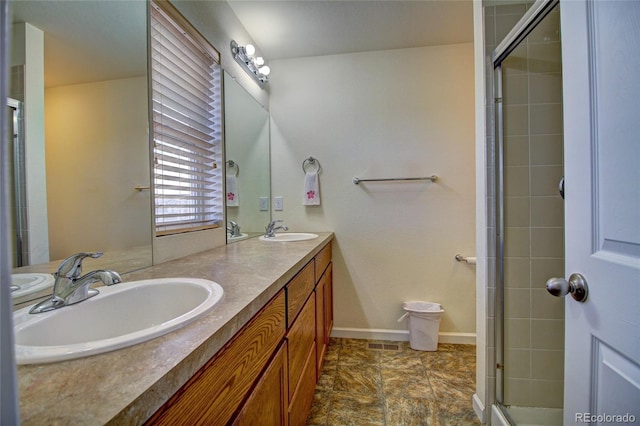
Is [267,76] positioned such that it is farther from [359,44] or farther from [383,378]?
[383,378]

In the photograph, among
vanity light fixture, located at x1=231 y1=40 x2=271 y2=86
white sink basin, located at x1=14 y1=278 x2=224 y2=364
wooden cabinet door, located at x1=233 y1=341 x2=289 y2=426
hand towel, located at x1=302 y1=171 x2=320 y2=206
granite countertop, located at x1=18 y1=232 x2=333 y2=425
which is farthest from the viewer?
hand towel, located at x1=302 y1=171 x2=320 y2=206

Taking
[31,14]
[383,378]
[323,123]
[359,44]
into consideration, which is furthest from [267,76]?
[383,378]

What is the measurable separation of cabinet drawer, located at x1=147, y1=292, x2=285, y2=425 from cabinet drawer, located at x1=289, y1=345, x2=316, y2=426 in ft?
1.27

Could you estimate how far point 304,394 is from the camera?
1.19m

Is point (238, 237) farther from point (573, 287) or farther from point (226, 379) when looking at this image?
point (573, 287)

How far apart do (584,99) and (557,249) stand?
2.99 feet

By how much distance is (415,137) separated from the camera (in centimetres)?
213

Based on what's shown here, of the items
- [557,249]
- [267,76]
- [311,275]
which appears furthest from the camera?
[267,76]

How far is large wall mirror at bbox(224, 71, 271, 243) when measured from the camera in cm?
174

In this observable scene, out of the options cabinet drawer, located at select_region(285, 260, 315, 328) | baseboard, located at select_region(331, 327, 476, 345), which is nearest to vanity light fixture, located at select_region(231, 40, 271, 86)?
cabinet drawer, located at select_region(285, 260, 315, 328)

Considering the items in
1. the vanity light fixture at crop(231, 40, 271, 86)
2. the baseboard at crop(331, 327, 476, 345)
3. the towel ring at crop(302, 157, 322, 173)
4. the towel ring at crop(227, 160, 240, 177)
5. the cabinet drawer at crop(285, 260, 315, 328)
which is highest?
the vanity light fixture at crop(231, 40, 271, 86)

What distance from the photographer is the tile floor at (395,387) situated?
1.34 m

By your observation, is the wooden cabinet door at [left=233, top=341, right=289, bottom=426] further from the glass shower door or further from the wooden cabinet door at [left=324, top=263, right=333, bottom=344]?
the wooden cabinet door at [left=324, top=263, right=333, bottom=344]

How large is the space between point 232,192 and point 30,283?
3.92 ft
